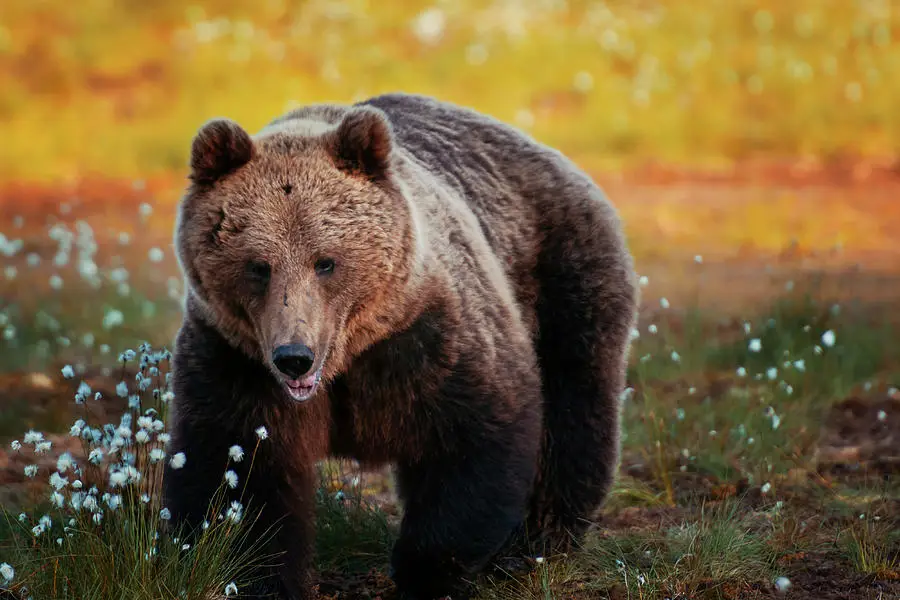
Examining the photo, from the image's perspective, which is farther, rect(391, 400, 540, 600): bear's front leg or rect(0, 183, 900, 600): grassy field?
rect(391, 400, 540, 600): bear's front leg

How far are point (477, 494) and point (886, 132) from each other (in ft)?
51.4

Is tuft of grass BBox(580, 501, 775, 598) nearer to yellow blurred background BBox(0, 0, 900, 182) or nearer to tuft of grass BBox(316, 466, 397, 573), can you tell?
tuft of grass BBox(316, 466, 397, 573)

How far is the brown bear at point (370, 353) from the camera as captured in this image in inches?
175

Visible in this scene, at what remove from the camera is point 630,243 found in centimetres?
1336

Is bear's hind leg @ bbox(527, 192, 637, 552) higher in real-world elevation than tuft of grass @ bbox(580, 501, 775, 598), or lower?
higher

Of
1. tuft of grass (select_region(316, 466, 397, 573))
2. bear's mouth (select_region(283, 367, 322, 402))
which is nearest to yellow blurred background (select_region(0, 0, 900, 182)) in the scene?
tuft of grass (select_region(316, 466, 397, 573))

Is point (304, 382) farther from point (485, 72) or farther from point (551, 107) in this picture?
point (485, 72)

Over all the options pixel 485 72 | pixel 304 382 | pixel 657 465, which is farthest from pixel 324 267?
pixel 485 72

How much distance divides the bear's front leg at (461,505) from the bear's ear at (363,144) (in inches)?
43.5

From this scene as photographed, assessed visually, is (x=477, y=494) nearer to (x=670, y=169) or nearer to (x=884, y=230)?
(x=884, y=230)

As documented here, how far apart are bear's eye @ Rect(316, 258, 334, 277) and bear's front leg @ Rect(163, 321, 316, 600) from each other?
21.7 inches

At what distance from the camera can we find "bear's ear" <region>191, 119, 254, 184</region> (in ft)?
14.6

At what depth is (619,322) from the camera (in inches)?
238

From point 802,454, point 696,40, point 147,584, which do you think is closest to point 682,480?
point 802,454
